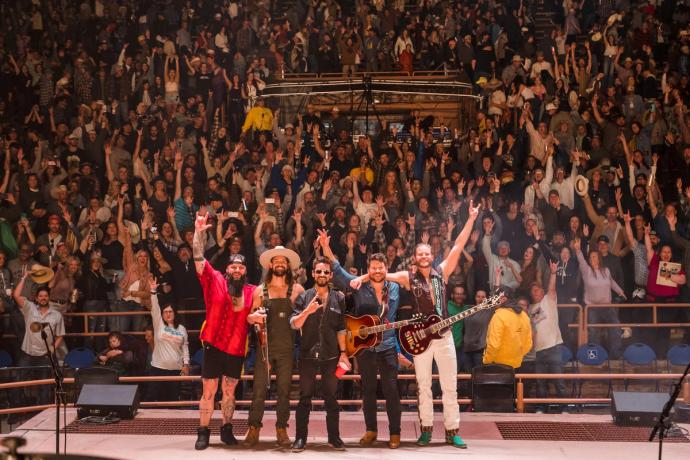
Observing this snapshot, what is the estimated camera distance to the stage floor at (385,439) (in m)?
9.15

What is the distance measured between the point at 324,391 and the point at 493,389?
235 cm

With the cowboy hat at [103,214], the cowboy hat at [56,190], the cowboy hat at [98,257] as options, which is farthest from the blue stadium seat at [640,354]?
the cowboy hat at [56,190]

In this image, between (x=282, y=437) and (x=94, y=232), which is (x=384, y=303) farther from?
(x=94, y=232)

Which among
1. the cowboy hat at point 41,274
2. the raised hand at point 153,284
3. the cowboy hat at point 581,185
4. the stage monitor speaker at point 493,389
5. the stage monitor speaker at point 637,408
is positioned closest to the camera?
the stage monitor speaker at point 637,408

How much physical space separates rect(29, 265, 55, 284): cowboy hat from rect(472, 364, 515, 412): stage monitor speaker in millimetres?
5671

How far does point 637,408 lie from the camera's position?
10.1m

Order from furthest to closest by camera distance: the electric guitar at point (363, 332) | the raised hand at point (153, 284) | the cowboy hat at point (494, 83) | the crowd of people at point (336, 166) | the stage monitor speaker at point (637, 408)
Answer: the cowboy hat at point (494, 83)
the crowd of people at point (336, 166)
the raised hand at point (153, 284)
the stage monitor speaker at point (637, 408)
the electric guitar at point (363, 332)

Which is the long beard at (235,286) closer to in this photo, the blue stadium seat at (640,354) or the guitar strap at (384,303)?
the guitar strap at (384,303)

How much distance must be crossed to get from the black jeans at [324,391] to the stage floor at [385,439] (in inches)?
7.5

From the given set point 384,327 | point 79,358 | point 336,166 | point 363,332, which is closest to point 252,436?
point 363,332

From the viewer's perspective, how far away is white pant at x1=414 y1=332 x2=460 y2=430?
9.39 metres

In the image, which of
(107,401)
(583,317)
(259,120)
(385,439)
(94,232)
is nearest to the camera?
(385,439)

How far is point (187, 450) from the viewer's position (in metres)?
9.29

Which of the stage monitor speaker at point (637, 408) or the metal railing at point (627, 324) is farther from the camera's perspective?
the metal railing at point (627, 324)
